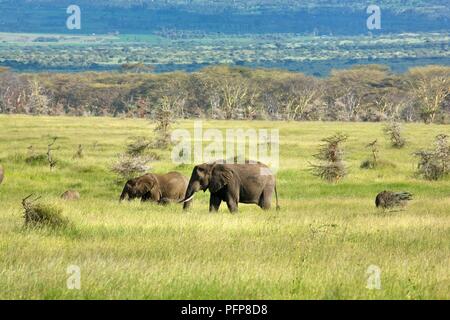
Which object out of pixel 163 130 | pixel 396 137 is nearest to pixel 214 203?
pixel 163 130

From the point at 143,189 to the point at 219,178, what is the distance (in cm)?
226

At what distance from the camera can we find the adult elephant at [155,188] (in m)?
21.7

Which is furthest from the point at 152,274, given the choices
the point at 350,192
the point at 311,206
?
the point at 350,192

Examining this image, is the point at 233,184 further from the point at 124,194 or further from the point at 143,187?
the point at 124,194

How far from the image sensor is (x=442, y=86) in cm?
9281

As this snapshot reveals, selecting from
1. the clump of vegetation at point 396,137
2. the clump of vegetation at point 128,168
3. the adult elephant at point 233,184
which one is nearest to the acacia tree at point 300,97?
the clump of vegetation at point 396,137

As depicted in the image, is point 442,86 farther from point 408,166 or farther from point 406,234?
point 406,234

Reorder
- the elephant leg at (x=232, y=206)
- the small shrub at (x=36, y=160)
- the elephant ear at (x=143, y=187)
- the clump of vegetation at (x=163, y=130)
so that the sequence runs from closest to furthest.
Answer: the elephant leg at (x=232, y=206) < the elephant ear at (x=143, y=187) < the small shrub at (x=36, y=160) < the clump of vegetation at (x=163, y=130)

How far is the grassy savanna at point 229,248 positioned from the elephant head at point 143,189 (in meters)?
0.63
